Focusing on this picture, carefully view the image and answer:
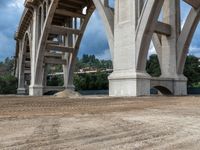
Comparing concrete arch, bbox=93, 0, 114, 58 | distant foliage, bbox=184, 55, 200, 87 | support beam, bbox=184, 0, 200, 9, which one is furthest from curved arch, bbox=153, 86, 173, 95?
distant foliage, bbox=184, 55, 200, 87

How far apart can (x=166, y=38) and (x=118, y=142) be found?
23305 mm

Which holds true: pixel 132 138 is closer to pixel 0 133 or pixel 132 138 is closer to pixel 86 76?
pixel 0 133

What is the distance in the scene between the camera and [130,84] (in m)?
21.9

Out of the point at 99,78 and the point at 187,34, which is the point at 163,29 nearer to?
the point at 187,34

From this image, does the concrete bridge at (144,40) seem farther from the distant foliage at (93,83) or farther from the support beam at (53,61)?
the distant foliage at (93,83)

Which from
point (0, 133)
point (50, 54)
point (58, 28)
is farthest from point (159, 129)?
point (50, 54)

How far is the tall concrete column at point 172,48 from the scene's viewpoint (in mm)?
26453

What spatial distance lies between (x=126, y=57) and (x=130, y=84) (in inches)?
93.3

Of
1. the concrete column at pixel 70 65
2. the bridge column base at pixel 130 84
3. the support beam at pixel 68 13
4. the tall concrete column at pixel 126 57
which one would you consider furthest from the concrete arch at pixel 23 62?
the bridge column base at pixel 130 84

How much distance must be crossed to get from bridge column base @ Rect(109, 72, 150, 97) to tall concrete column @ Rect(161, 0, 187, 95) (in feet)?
15.9

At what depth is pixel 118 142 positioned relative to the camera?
500 centimetres

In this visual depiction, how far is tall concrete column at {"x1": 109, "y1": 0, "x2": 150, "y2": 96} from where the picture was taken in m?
22.0

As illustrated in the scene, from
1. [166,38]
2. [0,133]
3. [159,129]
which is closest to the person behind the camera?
[0,133]

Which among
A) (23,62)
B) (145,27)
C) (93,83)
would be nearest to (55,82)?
(23,62)
